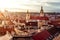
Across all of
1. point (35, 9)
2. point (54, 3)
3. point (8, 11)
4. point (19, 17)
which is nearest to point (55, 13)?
point (54, 3)

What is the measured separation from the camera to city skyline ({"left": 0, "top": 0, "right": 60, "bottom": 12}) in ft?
9.14

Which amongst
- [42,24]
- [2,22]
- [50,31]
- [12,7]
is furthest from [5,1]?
[50,31]

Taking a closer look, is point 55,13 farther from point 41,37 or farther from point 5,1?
point 5,1

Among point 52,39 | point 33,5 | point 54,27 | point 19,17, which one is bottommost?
point 52,39

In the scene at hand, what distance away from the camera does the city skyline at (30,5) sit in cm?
279

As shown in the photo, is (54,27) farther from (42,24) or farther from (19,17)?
(19,17)

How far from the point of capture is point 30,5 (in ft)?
9.18

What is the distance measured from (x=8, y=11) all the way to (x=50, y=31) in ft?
2.50

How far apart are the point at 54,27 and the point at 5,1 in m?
0.92

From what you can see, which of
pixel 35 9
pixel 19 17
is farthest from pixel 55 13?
pixel 19 17

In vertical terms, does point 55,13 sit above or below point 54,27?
above

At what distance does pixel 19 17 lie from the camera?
277cm

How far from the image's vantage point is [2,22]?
9.02 ft

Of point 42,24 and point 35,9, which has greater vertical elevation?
point 35,9
